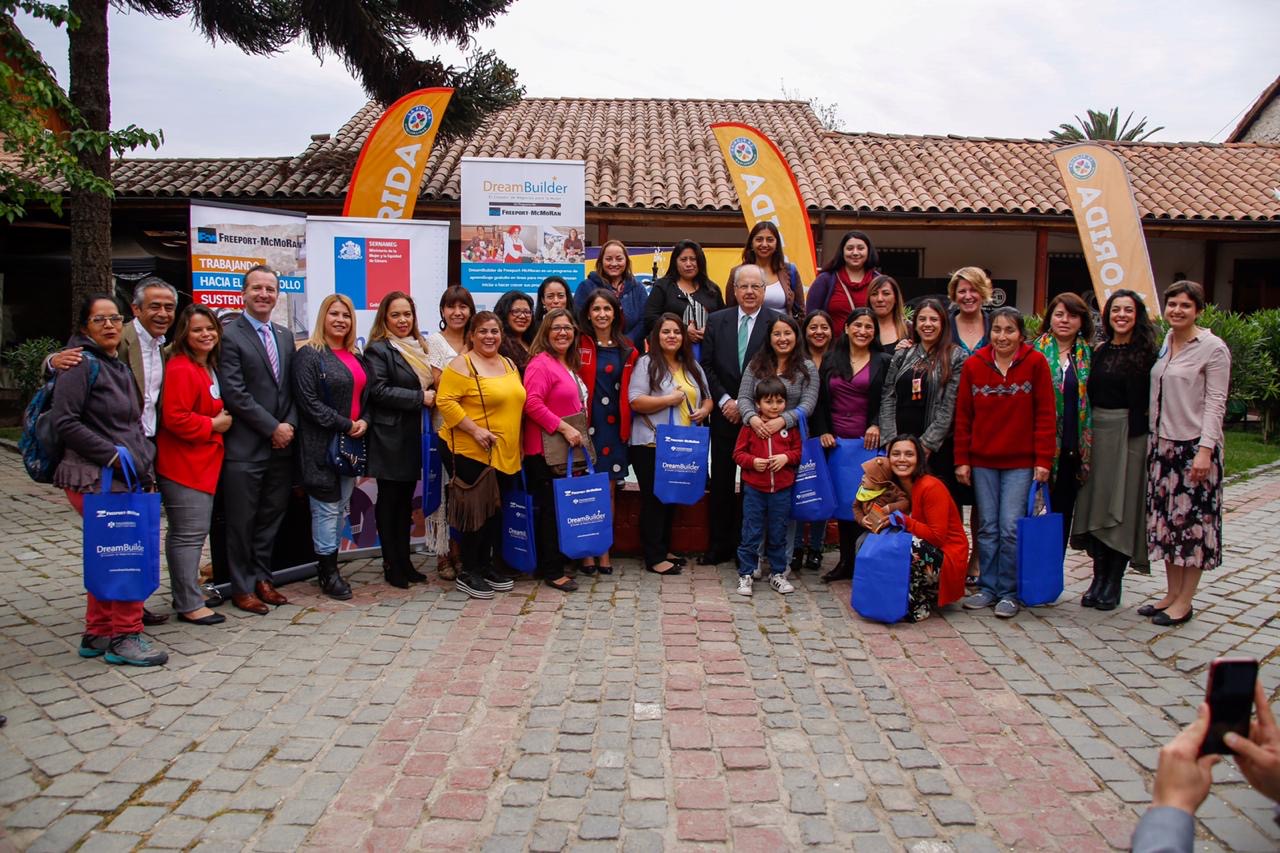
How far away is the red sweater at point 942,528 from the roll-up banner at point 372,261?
363cm

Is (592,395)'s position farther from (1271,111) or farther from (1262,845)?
(1271,111)

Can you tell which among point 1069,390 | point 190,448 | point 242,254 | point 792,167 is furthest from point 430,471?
point 792,167

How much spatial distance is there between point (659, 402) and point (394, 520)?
5.97 feet

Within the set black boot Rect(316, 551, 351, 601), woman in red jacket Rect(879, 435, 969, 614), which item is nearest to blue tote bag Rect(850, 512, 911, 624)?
woman in red jacket Rect(879, 435, 969, 614)

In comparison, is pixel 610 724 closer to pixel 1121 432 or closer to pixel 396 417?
pixel 396 417

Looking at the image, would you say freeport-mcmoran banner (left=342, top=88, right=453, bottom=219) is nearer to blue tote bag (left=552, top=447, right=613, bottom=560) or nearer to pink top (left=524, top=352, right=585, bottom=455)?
pink top (left=524, top=352, right=585, bottom=455)

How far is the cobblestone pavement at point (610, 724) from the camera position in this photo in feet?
9.90

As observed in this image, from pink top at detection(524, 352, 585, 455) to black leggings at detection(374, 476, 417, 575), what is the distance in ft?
2.75

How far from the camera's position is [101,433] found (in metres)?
4.28

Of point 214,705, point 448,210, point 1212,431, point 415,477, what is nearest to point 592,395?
point 415,477

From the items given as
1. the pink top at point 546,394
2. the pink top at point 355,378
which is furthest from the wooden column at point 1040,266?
the pink top at point 355,378

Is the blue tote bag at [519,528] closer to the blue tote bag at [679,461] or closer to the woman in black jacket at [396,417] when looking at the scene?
the woman in black jacket at [396,417]

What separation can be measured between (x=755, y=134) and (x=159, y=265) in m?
11.0

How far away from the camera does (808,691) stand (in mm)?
4113
